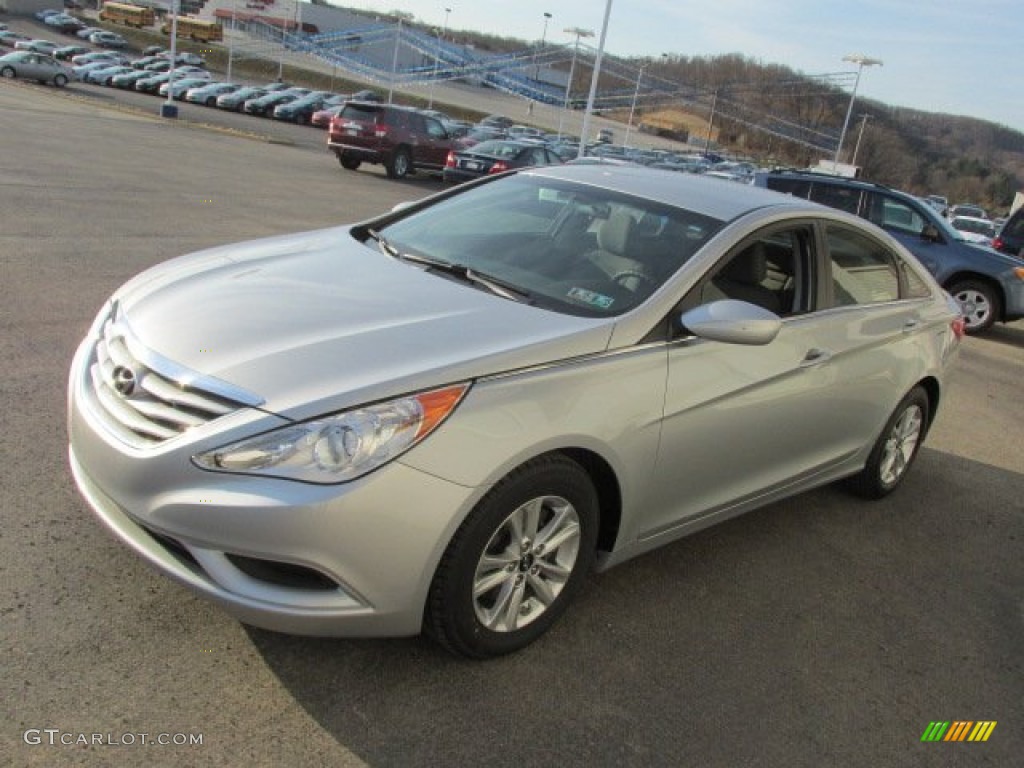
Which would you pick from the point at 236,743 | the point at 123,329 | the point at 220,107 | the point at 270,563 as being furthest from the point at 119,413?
the point at 220,107

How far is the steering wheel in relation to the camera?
3.45 metres

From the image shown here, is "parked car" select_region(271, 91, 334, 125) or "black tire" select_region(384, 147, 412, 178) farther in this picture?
"parked car" select_region(271, 91, 334, 125)

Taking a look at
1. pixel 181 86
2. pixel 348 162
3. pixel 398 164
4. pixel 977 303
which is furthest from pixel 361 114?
pixel 181 86

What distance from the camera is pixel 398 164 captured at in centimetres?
2312

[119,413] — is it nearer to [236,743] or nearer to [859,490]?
[236,743]

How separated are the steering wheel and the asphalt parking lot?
4.04 ft

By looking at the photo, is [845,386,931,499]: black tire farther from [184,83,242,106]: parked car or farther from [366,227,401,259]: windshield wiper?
[184,83,242,106]: parked car

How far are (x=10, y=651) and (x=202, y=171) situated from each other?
49.2ft

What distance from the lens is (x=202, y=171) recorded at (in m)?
16.2

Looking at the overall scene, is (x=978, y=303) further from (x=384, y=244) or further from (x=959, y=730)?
(x=384, y=244)

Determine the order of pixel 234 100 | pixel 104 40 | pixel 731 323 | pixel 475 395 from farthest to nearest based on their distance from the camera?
pixel 104 40 < pixel 234 100 < pixel 731 323 < pixel 475 395

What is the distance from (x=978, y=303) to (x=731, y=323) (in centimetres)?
1041

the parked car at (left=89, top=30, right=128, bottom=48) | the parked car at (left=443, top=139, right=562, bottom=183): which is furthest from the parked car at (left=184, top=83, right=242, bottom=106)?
the parked car at (left=89, top=30, right=128, bottom=48)

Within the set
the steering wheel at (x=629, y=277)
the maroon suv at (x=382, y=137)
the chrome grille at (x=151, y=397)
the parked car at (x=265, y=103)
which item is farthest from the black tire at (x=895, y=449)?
the parked car at (x=265, y=103)
